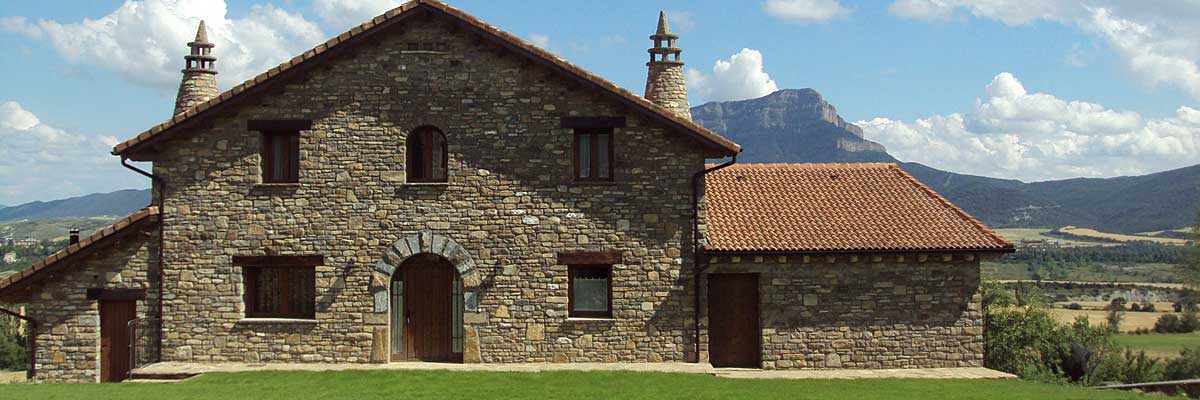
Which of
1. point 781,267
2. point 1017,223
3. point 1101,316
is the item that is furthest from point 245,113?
point 1017,223

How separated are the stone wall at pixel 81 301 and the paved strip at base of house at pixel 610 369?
1.55 meters

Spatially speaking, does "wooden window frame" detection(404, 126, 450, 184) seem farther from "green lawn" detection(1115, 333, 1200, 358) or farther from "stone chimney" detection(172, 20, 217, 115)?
"green lawn" detection(1115, 333, 1200, 358)

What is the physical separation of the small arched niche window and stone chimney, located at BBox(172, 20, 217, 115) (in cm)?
585

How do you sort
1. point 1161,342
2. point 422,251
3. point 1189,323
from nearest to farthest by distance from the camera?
point 422,251
point 1161,342
point 1189,323

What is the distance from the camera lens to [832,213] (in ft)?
68.5

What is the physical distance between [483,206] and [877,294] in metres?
8.00

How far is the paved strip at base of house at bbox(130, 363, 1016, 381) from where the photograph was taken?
18.4 metres

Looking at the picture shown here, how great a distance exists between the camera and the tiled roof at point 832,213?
63.7ft

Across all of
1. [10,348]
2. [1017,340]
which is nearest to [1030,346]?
[1017,340]

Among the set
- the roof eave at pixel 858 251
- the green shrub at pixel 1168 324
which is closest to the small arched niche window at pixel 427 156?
the roof eave at pixel 858 251

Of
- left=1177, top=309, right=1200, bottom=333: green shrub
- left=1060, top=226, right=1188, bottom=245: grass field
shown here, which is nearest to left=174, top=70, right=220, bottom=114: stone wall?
left=1177, top=309, right=1200, bottom=333: green shrub

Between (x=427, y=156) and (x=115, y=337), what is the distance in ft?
23.6

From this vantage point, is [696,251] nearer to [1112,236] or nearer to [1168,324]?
[1168,324]

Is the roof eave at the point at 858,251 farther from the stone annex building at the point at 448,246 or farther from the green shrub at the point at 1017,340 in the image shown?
the green shrub at the point at 1017,340
